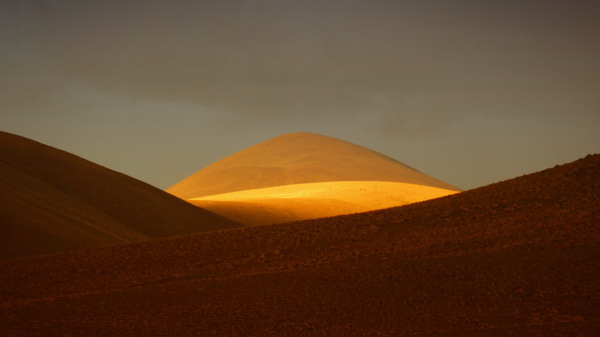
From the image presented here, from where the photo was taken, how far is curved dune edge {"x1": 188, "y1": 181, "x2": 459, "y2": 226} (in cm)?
3781

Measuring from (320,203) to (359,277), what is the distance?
102ft

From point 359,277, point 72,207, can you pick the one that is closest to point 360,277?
point 359,277

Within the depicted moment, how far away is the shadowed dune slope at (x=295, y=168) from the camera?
302 ft

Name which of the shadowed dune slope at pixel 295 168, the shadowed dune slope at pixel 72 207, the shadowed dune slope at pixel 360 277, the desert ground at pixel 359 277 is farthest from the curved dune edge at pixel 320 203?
the shadowed dune slope at pixel 295 168

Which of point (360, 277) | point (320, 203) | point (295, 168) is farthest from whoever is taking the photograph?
point (295, 168)

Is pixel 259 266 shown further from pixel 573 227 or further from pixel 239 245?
pixel 573 227

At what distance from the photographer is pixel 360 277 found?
434 inches

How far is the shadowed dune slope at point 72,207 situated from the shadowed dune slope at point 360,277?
3512mm

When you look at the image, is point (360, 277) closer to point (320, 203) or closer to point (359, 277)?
point (359, 277)

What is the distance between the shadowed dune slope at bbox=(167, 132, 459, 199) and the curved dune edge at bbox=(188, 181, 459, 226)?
130 ft

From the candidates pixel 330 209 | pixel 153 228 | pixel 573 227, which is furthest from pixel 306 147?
pixel 573 227

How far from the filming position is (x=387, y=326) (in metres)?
8.84

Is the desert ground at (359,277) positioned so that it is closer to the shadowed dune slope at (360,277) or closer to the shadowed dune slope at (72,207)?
the shadowed dune slope at (360,277)

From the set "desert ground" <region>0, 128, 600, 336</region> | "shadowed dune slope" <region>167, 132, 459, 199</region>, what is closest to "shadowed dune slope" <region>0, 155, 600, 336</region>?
"desert ground" <region>0, 128, 600, 336</region>
